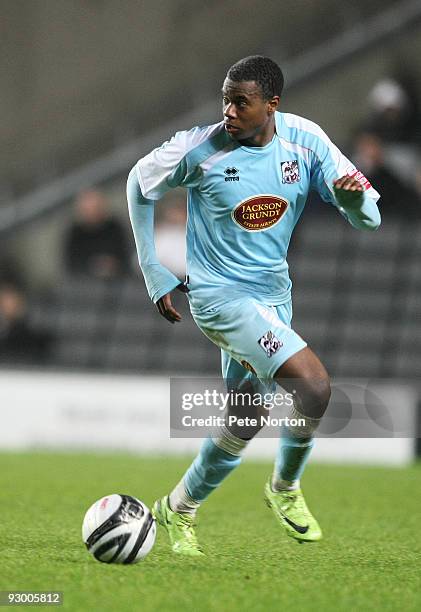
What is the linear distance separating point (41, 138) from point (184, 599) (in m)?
10.6

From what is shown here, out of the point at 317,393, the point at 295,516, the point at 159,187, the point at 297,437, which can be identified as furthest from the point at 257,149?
the point at 295,516

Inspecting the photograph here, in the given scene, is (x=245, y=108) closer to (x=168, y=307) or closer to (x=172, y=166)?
(x=172, y=166)

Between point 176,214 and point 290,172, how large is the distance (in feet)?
24.5

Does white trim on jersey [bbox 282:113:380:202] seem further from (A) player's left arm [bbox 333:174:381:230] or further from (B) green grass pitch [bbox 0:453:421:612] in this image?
(B) green grass pitch [bbox 0:453:421:612]

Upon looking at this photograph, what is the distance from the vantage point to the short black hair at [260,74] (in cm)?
528

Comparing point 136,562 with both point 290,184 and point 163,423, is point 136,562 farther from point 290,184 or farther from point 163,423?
point 163,423

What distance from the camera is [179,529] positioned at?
18.3ft

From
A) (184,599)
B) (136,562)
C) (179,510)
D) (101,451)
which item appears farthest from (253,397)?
Result: (101,451)

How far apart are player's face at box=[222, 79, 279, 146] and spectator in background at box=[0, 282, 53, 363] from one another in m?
7.75

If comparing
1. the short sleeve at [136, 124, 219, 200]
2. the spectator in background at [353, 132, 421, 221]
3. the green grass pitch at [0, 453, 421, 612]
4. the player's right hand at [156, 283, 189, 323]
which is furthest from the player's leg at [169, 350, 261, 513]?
the spectator in background at [353, 132, 421, 221]

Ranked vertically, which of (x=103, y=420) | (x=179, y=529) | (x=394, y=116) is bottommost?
(x=103, y=420)

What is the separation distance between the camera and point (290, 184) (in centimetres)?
544

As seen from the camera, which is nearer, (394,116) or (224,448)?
(224,448)

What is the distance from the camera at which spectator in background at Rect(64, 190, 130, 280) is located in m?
13.4
